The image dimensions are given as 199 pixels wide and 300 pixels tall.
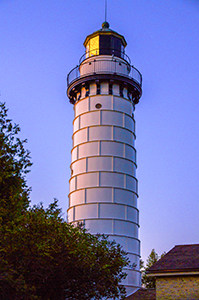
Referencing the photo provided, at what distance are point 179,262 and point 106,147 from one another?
36.3ft

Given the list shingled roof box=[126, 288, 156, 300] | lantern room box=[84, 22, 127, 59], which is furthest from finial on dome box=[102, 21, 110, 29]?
shingled roof box=[126, 288, 156, 300]

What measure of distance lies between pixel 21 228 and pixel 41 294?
280 cm

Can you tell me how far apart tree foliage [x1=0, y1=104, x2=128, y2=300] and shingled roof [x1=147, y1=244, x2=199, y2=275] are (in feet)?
9.17

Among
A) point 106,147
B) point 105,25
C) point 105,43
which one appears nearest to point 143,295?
point 106,147

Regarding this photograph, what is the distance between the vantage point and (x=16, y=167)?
1627 cm

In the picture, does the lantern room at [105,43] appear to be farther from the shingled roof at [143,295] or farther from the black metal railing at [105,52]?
the shingled roof at [143,295]

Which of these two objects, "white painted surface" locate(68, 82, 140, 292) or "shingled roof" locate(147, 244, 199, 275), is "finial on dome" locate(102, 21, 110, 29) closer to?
"white painted surface" locate(68, 82, 140, 292)

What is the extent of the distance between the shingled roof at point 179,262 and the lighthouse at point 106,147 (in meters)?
6.19

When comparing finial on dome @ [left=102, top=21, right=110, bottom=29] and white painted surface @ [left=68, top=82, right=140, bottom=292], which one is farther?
finial on dome @ [left=102, top=21, right=110, bottom=29]

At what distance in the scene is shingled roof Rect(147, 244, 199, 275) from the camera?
754 inches

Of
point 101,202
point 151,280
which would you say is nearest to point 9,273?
point 101,202

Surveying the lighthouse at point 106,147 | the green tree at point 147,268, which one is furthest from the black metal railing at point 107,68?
the green tree at point 147,268

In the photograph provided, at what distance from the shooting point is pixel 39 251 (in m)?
14.8

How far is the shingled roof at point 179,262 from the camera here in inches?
754
